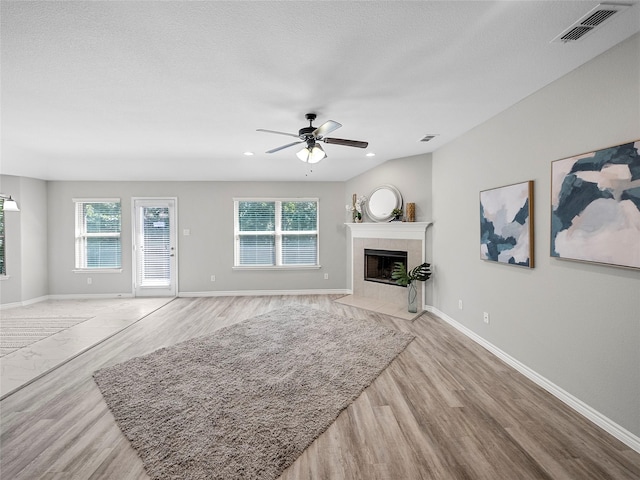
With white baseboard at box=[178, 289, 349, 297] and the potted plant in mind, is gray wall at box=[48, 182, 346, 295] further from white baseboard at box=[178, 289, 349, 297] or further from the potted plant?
the potted plant

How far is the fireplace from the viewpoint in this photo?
201 inches

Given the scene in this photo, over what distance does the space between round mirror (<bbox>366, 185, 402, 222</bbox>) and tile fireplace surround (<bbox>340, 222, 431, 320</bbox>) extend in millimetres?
184

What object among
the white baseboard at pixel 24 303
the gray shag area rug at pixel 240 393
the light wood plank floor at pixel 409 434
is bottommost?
the light wood plank floor at pixel 409 434

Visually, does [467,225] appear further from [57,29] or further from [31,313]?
[31,313]

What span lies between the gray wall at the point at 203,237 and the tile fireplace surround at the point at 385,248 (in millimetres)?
515

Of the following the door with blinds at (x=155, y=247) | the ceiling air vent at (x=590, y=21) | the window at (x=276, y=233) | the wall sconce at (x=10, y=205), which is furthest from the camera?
the window at (x=276, y=233)

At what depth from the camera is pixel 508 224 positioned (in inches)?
112

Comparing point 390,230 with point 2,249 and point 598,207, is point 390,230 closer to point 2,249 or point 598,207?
point 598,207

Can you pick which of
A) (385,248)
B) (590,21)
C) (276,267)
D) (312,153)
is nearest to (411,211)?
(385,248)

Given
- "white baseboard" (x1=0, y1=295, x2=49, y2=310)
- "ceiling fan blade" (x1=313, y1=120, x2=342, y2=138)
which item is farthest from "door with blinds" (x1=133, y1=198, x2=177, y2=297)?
"ceiling fan blade" (x1=313, y1=120, x2=342, y2=138)

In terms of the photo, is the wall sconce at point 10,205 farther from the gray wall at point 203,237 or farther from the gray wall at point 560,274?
the gray wall at point 560,274

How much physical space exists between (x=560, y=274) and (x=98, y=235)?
7.50 meters

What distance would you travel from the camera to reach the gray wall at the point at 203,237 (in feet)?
18.7

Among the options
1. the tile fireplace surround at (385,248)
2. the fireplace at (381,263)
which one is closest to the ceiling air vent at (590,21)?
the tile fireplace surround at (385,248)
